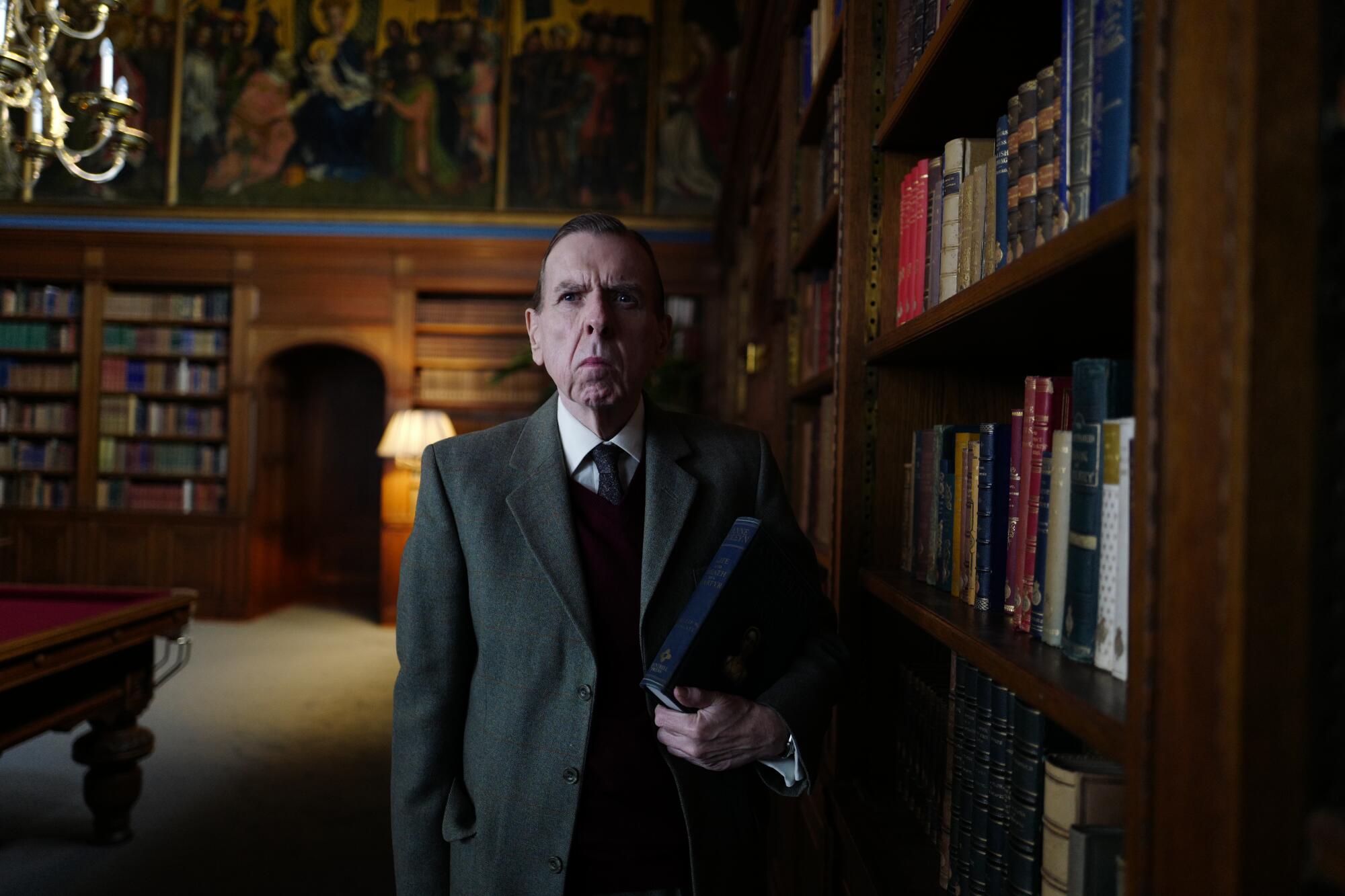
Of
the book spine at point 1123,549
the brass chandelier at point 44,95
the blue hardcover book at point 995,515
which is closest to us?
the book spine at point 1123,549

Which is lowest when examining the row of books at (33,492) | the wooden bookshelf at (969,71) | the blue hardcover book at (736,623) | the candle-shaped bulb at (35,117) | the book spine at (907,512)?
the row of books at (33,492)

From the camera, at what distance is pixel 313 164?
8.14 metres

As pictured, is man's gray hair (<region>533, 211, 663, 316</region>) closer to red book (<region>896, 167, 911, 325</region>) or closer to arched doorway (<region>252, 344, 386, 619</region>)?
red book (<region>896, 167, 911, 325</region>)

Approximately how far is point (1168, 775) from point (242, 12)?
32.6 ft

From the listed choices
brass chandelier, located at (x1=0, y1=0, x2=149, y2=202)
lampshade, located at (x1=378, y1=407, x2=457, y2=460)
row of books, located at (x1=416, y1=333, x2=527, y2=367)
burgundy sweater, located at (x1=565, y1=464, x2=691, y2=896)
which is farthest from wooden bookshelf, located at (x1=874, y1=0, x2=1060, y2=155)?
row of books, located at (x1=416, y1=333, x2=527, y2=367)

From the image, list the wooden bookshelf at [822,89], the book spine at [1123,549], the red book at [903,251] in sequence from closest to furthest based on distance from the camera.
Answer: the book spine at [1123,549], the red book at [903,251], the wooden bookshelf at [822,89]

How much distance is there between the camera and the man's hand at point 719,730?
123cm

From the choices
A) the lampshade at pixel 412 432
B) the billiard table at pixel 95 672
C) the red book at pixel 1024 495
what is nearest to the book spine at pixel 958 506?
the red book at pixel 1024 495

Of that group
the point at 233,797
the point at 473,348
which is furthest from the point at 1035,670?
the point at 473,348

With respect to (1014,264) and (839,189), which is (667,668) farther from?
(839,189)

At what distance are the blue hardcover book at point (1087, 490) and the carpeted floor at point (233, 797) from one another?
296 centimetres

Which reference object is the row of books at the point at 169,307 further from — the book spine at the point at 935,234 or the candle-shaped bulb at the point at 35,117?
the book spine at the point at 935,234

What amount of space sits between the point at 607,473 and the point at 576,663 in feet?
1.04

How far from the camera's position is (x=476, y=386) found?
7.96 m
